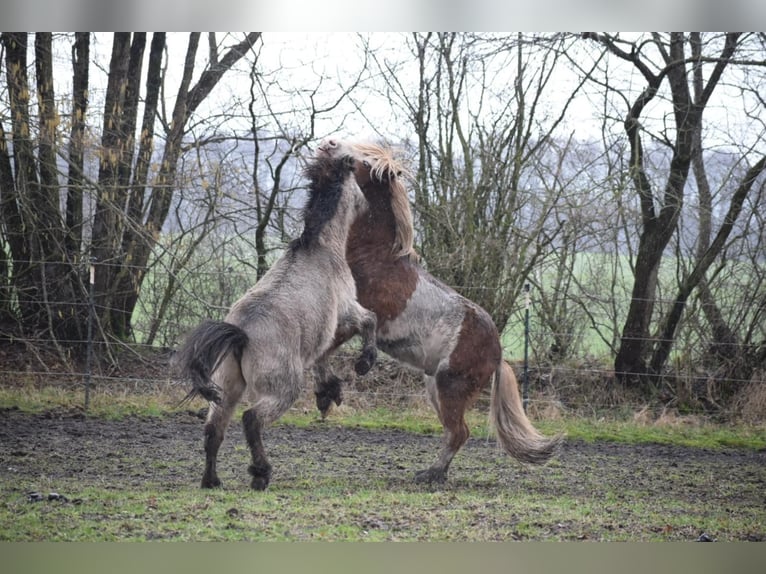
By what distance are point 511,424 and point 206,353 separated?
1882mm

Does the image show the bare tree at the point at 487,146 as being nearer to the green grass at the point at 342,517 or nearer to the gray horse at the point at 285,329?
the gray horse at the point at 285,329

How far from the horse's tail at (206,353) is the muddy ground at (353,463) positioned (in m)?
0.67

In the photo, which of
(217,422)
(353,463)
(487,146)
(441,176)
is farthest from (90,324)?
(487,146)

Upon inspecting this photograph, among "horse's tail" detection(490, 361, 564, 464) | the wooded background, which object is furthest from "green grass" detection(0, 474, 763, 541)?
the wooded background

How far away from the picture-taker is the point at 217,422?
15.0 feet

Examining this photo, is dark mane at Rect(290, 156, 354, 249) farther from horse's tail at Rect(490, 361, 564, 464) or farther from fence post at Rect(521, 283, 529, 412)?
fence post at Rect(521, 283, 529, 412)

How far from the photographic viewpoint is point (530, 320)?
6109mm

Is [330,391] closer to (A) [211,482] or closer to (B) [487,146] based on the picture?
(A) [211,482]

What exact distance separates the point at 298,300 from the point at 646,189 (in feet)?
8.90

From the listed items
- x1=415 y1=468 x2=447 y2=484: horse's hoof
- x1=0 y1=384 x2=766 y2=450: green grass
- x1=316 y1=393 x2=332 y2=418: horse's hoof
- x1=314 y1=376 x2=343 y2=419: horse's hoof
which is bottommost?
x1=415 y1=468 x2=447 y2=484: horse's hoof

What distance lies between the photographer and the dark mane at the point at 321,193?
194 inches

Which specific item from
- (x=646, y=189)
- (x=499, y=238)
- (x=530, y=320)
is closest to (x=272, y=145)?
(x=499, y=238)

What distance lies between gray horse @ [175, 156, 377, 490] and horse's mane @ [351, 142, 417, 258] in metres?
0.13

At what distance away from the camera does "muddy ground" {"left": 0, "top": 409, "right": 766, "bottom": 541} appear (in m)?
4.98
